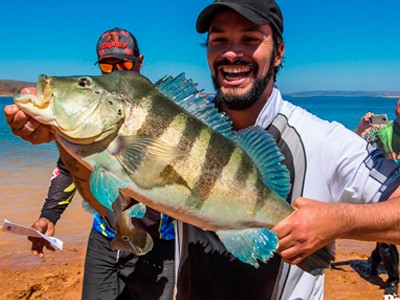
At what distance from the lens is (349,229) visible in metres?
1.85

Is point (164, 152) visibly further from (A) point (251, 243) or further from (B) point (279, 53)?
(B) point (279, 53)

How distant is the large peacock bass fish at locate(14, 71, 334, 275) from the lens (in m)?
1.71

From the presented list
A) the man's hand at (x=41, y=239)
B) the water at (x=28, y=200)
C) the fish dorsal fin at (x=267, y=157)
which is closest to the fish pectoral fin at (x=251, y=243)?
the fish dorsal fin at (x=267, y=157)

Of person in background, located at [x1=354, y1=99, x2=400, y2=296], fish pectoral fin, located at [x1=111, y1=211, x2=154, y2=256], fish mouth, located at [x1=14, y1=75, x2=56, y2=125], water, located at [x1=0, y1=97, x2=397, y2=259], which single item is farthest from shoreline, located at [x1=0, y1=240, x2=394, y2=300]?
fish mouth, located at [x1=14, y1=75, x2=56, y2=125]

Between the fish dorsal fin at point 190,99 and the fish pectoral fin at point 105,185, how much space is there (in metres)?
0.42

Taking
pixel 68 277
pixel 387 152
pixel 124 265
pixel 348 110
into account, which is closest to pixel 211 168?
pixel 124 265

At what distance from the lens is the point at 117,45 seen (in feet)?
13.2

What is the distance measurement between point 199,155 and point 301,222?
0.48 m

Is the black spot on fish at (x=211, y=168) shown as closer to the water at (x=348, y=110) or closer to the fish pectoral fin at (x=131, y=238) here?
the fish pectoral fin at (x=131, y=238)

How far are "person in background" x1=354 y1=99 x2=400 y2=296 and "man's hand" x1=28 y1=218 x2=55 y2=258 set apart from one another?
13.5ft

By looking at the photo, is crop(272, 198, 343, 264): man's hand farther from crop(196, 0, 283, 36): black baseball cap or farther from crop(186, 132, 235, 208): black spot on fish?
crop(196, 0, 283, 36): black baseball cap

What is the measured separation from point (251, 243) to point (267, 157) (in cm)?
37

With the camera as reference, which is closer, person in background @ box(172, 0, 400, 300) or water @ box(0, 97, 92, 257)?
person in background @ box(172, 0, 400, 300)

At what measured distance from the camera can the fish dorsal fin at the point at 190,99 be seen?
1.88 m
